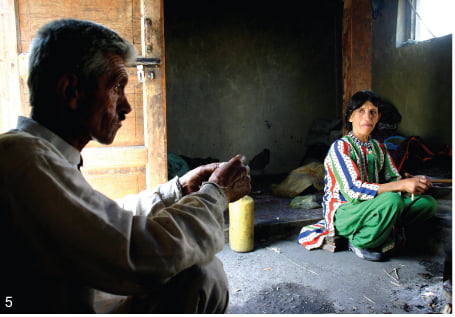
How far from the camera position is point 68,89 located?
1.20 metres

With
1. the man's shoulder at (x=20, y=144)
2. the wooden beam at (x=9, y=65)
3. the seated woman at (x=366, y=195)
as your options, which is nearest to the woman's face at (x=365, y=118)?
the seated woman at (x=366, y=195)

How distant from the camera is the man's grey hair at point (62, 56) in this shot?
3.90ft

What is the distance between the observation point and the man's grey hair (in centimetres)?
119

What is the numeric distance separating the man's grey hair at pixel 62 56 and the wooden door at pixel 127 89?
2029 mm

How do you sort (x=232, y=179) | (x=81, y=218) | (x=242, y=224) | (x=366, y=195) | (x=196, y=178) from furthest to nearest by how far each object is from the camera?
1. (x=242, y=224)
2. (x=366, y=195)
3. (x=196, y=178)
4. (x=232, y=179)
5. (x=81, y=218)

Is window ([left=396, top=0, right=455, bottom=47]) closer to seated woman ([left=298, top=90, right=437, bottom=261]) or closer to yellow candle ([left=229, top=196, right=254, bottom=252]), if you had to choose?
seated woman ([left=298, top=90, right=437, bottom=261])

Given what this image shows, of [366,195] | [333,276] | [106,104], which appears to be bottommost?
[333,276]

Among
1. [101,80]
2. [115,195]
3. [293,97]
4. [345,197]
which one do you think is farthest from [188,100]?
[101,80]

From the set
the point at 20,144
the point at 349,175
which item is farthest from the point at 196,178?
the point at 349,175

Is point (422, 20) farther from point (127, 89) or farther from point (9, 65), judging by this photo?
point (9, 65)

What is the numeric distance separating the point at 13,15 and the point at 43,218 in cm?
254

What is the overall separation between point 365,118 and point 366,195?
65 cm

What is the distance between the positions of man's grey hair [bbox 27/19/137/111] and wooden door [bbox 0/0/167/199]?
2.03m

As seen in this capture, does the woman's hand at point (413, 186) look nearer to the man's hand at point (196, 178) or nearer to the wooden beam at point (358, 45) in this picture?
the wooden beam at point (358, 45)
